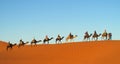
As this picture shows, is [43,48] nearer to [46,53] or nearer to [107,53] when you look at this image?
[46,53]

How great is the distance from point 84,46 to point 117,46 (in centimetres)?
362

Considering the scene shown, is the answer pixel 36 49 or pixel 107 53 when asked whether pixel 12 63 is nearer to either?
pixel 36 49

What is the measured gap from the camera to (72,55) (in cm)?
3128

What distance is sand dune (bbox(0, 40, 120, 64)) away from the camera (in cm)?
2883

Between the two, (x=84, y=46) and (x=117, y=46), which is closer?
(x=117, y=46)

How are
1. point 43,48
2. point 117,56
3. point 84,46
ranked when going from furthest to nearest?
point 43,48 → point 84,46 → point 117,56

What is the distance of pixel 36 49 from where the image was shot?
38.8 m

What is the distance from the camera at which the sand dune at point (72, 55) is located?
1135 inches

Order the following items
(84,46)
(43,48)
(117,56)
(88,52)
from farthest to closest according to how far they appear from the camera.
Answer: (43,48)
(84,46)
(88,52)
(117,56)

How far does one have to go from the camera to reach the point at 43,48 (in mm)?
38125

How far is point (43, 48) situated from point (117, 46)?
9720mm

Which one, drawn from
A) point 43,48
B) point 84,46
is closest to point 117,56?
point 84,46

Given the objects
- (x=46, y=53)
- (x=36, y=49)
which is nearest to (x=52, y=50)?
(x=46, y=53)

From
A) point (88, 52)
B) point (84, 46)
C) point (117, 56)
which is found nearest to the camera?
point (117, 56)
